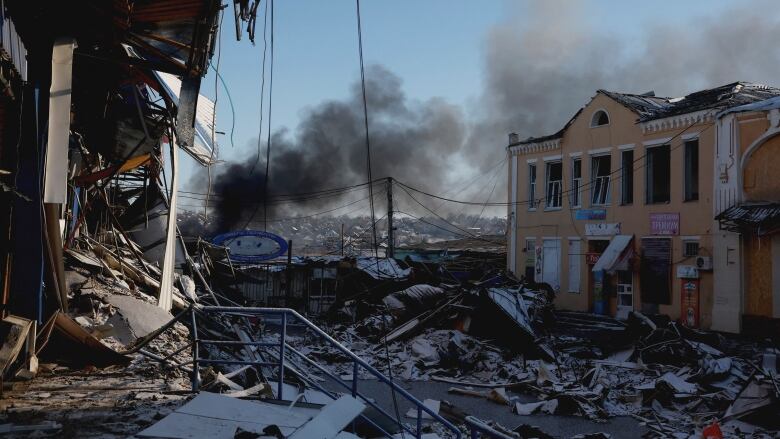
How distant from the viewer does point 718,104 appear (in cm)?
2194

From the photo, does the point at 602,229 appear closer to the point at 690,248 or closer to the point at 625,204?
the point at 625,204

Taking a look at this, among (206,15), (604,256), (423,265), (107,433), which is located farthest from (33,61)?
(604,256)

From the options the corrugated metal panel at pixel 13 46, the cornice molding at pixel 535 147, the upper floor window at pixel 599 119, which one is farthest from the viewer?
the cornice molding at pixel 535 147

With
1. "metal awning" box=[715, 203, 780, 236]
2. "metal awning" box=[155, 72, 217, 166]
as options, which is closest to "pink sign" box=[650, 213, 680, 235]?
"metal awning" box=[715, 203, 780, 236]

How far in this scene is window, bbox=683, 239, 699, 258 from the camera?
2250cm

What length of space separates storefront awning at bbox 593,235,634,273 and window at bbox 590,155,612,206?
2155mm

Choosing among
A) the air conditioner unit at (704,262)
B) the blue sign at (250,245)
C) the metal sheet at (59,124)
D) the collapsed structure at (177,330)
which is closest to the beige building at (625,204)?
the air conditioner unit at (704,262)

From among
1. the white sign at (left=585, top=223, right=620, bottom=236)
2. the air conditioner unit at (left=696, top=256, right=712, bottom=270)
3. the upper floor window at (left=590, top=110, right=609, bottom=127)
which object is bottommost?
the air conditioner unit at (left=696, top=256, right=712, bottom=270)

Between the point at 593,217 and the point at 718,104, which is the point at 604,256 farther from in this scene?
the point at 718,104

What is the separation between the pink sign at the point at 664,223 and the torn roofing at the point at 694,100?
11.8 feet

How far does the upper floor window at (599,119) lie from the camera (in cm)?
2684

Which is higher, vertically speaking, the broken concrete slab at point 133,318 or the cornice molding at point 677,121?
the cornice molding at point 677,121

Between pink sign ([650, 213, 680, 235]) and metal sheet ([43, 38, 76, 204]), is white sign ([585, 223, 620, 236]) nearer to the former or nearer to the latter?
pink sign ([650, 213, 680, 235])

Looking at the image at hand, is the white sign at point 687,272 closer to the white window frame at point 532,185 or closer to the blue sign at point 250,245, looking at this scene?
the white window frame at point 532,185
